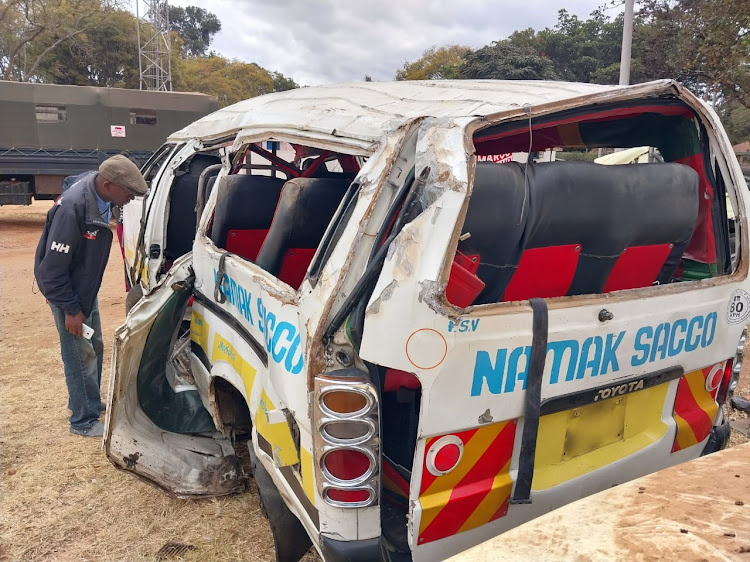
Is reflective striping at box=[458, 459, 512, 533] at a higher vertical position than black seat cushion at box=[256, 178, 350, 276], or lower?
lower

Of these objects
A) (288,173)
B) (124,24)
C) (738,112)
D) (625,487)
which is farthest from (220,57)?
(625,487)

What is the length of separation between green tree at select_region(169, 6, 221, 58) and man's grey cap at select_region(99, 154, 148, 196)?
6649 centimetres

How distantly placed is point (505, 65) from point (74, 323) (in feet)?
95.1

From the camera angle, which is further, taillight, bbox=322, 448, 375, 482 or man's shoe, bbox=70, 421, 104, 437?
man's shoe, bbox=70, 421, 104, 437

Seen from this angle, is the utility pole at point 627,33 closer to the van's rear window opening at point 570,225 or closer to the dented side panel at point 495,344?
the van's rear window opening at point 570,225

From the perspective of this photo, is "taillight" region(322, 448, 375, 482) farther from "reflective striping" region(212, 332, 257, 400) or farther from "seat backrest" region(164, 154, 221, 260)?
"seat backrest" region(164, 154, 221, 260)

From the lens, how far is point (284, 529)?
215 cm

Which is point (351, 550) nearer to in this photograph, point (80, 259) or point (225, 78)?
point (80, 259)

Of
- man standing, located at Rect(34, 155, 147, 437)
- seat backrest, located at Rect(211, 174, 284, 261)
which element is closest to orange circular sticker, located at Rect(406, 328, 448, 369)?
seat backrest, located at Rect(211, 174, 284, 261)

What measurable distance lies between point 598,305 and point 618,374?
10.7 inches

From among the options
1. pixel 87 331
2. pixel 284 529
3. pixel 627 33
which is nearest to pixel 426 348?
pixel 284 529

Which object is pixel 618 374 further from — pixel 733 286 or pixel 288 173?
pixel 288 173

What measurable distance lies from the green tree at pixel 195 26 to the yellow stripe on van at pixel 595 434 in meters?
68.9

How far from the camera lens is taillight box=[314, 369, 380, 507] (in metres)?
1.62
